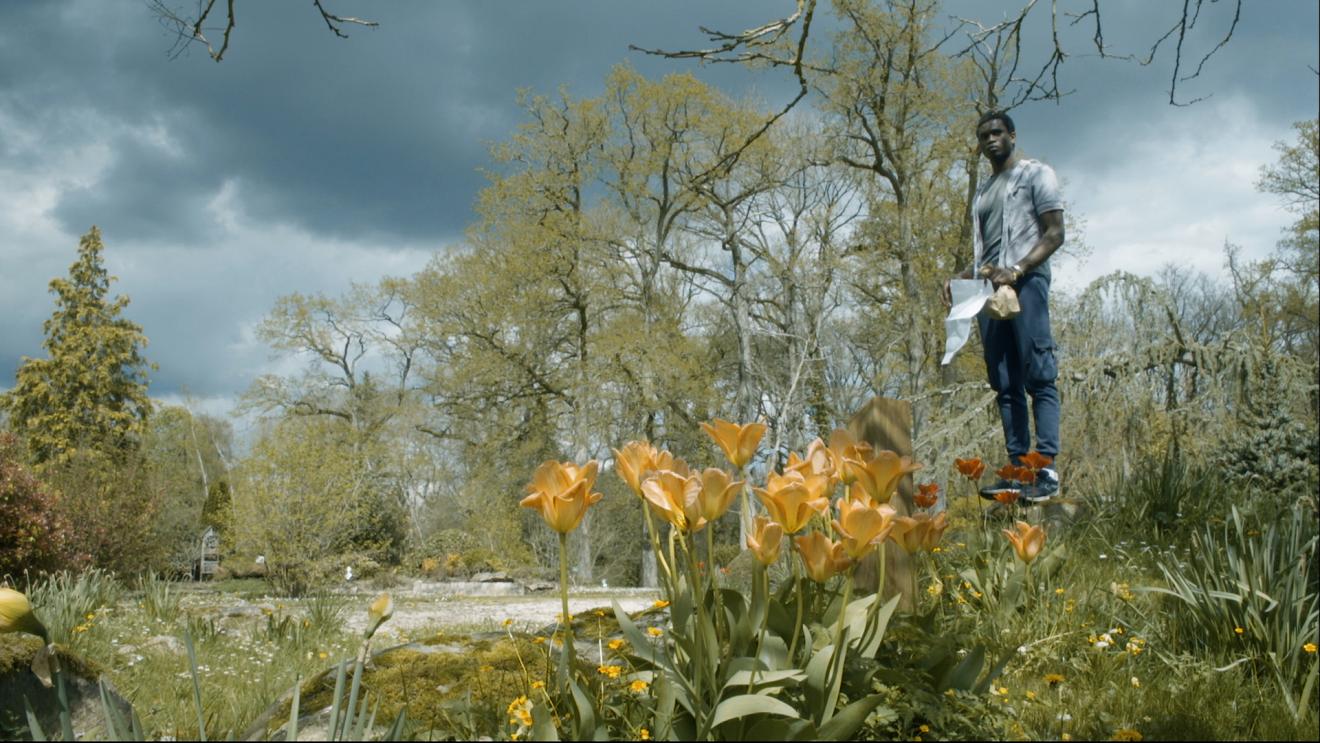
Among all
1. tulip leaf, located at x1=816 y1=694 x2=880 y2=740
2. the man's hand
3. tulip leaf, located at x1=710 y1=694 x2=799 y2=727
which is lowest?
tulip leaf, located at x1=816 y1=694 x2=880 y2=740

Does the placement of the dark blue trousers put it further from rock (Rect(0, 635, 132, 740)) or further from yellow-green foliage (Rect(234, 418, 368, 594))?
yellow-green foliage (Rect(234, 418, 368, 594))

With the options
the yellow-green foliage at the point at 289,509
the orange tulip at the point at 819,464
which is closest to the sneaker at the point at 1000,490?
the orange tulip at the point at 819,464

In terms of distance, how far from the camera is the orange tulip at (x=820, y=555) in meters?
1.61

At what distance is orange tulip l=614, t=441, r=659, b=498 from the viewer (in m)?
1.69

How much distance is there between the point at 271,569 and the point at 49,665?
13.6 metres

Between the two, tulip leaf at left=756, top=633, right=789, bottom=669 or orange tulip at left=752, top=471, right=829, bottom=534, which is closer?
orange tulip at left=752, top=471, right=829, bottom=534

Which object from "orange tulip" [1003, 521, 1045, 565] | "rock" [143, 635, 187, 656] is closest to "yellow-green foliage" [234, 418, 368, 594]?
"rock" [143, 635, 187, 656]

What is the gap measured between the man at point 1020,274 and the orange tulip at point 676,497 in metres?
3.11

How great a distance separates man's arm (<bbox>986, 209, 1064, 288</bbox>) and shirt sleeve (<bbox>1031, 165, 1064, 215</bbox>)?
0.11ft

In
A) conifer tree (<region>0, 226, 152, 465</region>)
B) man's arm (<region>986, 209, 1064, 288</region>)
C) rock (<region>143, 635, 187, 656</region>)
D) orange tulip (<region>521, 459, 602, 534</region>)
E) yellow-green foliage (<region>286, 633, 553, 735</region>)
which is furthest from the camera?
conifer tree (<region>0, 226, 152, 465</region>)

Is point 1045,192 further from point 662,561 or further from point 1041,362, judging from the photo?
point 662,561

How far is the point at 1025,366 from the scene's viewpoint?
4504mm

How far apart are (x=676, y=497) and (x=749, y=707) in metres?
0.38

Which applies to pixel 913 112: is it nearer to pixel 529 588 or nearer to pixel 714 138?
pixel 714 138
